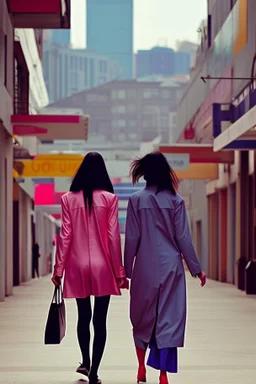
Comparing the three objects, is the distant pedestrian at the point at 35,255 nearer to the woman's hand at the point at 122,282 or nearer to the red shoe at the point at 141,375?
the red shoe at the point at 141,375

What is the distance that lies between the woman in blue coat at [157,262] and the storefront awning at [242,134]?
1337 centimetres

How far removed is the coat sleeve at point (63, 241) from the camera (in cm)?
951

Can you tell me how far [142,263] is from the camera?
31.6 ft

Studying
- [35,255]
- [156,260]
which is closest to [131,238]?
[156,260]

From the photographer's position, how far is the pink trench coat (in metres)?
9.50

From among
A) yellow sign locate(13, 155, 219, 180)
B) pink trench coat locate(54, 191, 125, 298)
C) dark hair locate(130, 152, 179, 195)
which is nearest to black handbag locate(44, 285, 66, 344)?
pink trench coat locate(54, 191, 125, 298)

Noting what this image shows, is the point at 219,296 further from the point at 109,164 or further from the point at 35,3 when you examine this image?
the point at 109,164

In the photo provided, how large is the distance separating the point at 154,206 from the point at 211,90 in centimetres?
3682

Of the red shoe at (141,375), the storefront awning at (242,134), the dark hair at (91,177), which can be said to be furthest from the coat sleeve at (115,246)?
the storefront awning at (242,134)

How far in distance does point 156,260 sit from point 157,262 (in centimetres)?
2

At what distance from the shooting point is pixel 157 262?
961 cm

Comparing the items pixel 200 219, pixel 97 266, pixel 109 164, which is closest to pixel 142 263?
pixel 97 266

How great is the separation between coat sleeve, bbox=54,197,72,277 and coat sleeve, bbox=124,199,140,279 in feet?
1.56

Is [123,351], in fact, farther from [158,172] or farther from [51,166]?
[51,166]
